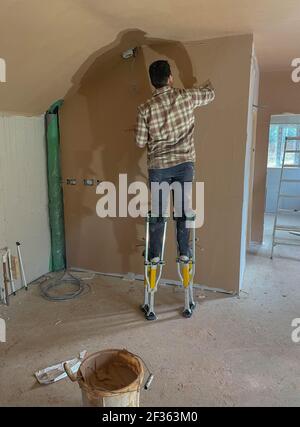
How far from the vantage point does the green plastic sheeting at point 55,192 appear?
3.46 m

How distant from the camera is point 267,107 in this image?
4.38 metres

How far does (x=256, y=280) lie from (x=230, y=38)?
227 centimetres

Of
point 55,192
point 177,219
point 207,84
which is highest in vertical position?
point 207,84

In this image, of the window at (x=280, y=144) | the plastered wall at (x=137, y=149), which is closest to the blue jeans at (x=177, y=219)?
the plastered wall at (x=137, y=149)

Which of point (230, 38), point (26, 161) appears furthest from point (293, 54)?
point (26, 161)

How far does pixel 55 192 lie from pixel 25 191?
0.35 metres

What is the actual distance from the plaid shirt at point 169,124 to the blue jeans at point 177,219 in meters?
0.05

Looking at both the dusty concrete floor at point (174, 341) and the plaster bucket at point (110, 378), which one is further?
the dusty concrete floor at point (174, 341)

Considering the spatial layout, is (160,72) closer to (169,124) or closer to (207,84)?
(169,124)

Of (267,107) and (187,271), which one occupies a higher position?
(267,107)

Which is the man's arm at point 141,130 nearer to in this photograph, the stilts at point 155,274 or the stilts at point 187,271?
the stilts at point 155,274

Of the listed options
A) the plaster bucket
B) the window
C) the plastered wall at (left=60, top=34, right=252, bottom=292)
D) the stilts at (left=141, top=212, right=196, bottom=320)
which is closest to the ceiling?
the plastered wall at (left=60, top=34, right=252, bottom=292)

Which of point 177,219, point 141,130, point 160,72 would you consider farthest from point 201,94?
point 177,219
